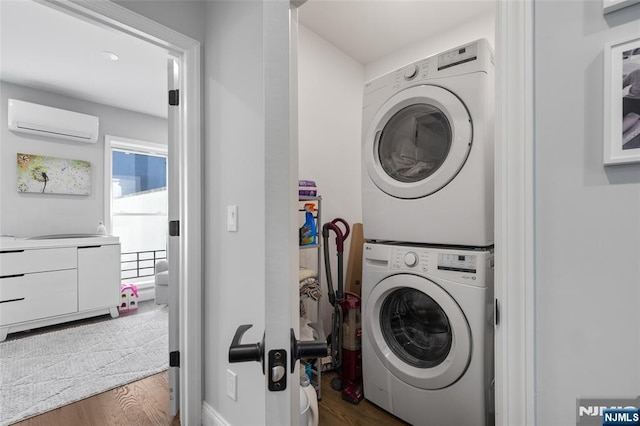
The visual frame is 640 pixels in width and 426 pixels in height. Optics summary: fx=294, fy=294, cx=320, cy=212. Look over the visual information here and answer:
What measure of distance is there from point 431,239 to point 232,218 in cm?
100

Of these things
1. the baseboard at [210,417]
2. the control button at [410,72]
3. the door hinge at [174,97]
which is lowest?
the baseboard at [210,417]

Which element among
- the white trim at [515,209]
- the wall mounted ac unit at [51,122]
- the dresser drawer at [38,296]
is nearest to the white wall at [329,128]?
the white trim at [515,209]

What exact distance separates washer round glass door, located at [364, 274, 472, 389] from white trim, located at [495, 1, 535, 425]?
59 cm

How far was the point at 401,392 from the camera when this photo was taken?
1.58 m

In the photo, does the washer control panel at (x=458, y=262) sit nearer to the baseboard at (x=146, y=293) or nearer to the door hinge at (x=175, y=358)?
the door hinge at (x=175, y=358)

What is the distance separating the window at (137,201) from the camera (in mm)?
3961

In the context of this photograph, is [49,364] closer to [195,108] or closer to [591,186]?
[195,108]

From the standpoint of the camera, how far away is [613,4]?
2.09 ft

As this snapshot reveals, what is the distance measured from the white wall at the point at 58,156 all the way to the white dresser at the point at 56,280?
1.31 ft

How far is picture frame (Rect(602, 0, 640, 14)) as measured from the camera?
0.62 m

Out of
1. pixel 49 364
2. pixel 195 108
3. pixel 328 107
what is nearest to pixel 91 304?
pixel 49 364

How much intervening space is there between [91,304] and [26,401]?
1.54 m

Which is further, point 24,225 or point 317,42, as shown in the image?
point 24,225

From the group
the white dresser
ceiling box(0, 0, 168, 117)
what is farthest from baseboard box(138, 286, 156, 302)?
ceiling box(0, 0, 168, 117)
